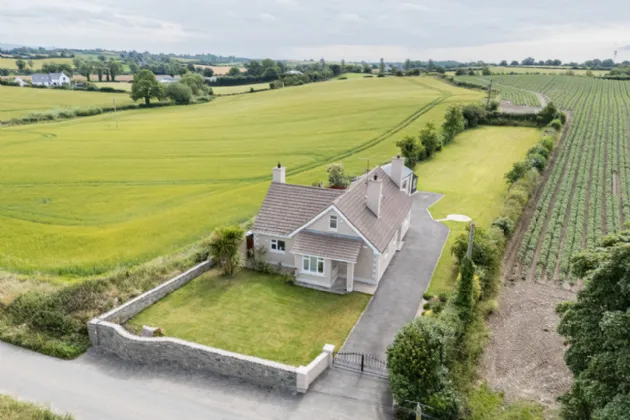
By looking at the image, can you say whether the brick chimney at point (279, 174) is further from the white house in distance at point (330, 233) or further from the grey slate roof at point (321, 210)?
the grey slate roof at point (321, 210)

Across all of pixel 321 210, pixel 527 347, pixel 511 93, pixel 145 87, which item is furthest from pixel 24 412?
pixel 511 93

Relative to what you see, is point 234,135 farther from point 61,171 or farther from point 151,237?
point 151,237

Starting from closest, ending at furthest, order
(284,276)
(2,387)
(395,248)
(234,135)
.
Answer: (2,387)
(284,276)
(395,248)
(234,135)

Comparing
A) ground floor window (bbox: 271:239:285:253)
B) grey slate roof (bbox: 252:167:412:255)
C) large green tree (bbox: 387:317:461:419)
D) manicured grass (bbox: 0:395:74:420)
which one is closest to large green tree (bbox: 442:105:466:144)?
grey slate roof (bbox: 252:167:412:255)

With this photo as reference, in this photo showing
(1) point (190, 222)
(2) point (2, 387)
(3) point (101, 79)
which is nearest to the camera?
(2) point (2, 387)

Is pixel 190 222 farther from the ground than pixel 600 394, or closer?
closer

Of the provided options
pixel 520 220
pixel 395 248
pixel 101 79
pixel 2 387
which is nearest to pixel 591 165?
pixel 520 220

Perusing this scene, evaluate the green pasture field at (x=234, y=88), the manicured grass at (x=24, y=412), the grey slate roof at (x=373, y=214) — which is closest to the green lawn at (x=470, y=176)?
the grey slate roof at (x=373, y=214)
